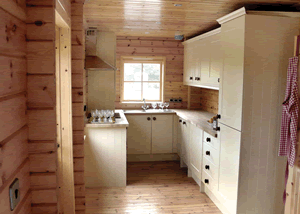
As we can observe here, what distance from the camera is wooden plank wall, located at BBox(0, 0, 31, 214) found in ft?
3.24

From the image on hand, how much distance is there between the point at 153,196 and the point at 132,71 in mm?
2558

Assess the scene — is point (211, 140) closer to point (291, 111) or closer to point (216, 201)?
point (216, 201)

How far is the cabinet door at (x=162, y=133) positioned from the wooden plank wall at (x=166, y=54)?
540 mm

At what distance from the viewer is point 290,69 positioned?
235 centimetres

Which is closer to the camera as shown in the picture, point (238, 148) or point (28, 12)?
point (28, 12)

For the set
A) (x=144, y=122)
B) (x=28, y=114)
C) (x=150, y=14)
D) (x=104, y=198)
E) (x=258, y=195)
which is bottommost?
A: (x=104, y=198)

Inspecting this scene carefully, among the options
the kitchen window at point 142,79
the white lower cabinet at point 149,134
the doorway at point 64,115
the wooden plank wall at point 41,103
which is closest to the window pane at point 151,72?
the kitchen window at point 142,79

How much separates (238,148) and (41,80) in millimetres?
2008

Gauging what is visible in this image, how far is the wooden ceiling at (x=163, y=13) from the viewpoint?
280 cm

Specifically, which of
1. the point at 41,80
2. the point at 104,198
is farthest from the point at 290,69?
the point at 104,198

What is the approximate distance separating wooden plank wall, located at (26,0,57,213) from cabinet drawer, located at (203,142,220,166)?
7.26 ft

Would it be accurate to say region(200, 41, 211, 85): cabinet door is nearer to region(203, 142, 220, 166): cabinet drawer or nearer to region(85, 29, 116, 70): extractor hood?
region(203, 142, 220, 166): cabinet drawer

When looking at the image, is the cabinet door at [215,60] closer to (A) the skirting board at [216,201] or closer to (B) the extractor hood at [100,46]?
(A) the skirting board at [216,201]

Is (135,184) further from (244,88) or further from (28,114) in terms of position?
(28,114)
